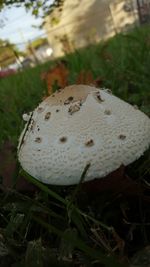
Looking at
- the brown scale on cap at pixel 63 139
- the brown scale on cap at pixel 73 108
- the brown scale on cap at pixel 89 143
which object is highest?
the brown scale on cap at pixel 73 108

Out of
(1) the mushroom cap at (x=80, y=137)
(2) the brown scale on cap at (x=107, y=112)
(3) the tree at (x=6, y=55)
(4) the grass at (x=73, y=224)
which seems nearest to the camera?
(4) the grass at (x=73, y=224)

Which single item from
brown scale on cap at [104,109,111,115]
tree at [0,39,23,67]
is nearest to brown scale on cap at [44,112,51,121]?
brown scale on cap at [104,109,111,115]

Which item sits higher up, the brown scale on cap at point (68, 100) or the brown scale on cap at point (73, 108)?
the brown scale on cap at point (68, 100)

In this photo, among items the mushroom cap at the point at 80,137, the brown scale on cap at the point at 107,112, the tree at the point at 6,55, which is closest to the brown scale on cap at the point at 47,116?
the mushroom cap at the point at 80,137

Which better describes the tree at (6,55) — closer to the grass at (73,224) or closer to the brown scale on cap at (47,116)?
the brown scale on cap at (47,116)

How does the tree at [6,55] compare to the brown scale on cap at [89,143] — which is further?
the tree at [6,55]

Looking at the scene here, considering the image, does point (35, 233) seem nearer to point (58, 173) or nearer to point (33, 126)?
point (58, 173)

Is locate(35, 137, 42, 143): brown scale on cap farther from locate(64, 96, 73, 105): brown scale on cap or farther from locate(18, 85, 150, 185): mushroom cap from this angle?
locate(64, 96, 73, 105): brown scale on cap

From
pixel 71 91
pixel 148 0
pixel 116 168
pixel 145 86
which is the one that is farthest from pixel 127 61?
pixel 116 168

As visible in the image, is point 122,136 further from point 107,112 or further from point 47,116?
point 47,116
